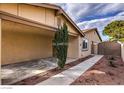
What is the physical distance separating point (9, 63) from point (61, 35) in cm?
418

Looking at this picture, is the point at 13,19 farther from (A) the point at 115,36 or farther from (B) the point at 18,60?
(A) the point at 115,36

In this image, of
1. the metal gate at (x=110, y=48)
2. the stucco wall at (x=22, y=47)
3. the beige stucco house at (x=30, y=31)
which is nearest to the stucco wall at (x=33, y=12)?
the beige stucco house at (x=30, y=31)

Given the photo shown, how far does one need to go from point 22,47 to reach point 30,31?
5.30 ft

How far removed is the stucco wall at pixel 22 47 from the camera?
12023mm

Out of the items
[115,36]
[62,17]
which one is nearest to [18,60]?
[62,17]

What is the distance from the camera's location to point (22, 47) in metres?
13.5

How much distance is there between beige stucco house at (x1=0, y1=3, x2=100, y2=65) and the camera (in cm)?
852

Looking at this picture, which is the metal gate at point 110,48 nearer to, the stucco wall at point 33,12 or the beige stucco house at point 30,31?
the beige stucco house at point 30,31

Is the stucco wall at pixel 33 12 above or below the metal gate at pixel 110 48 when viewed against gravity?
above

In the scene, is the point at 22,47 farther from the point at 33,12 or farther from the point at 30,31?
the point at 33,12

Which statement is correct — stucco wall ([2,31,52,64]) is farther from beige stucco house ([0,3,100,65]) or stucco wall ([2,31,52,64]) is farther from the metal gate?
the metal gate
